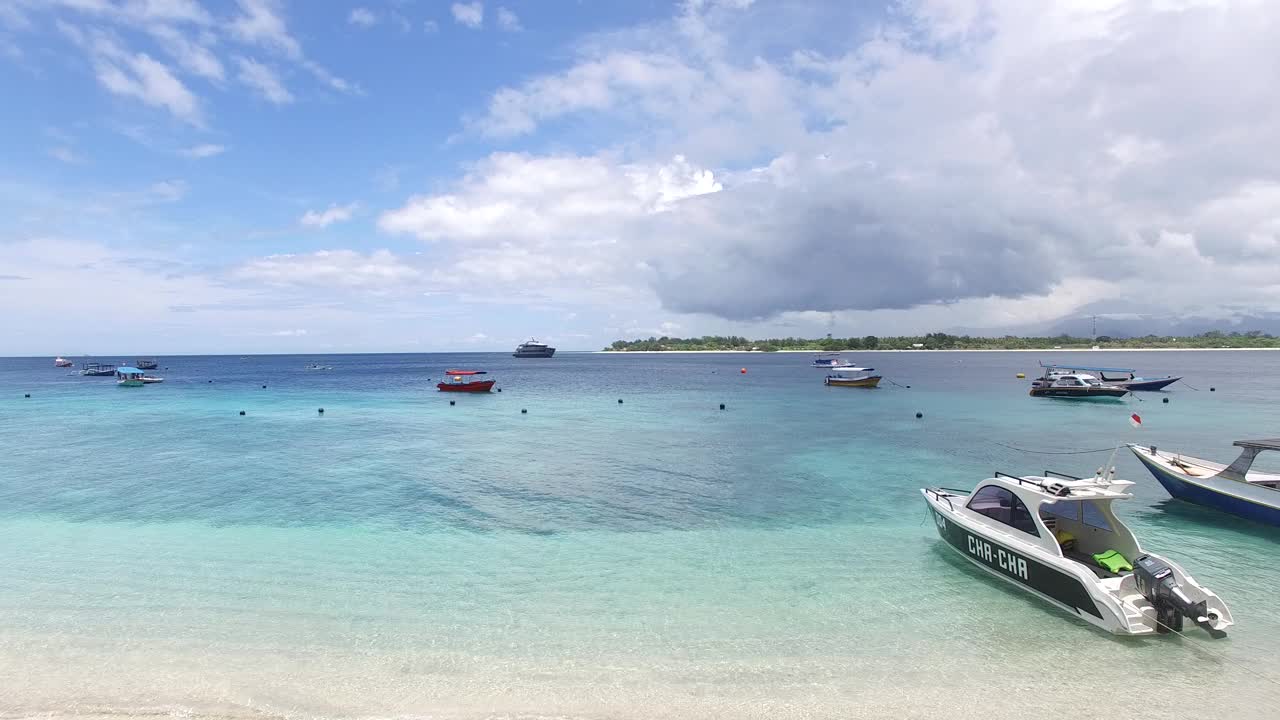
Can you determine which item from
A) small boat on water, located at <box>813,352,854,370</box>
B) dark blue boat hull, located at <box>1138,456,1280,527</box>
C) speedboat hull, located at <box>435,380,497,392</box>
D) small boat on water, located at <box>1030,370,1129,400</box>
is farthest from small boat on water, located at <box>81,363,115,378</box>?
small boat on water, located at <box>1030,370,1129,400</box>

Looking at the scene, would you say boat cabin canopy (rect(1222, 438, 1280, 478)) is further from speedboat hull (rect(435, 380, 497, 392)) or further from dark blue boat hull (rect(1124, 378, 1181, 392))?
speedboat hull (rect(435, 380, 497, 392))

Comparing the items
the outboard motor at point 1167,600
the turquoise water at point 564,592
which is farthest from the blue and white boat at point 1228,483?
the outboard motor at point 1167,600

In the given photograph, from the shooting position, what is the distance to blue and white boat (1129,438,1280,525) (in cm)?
1780

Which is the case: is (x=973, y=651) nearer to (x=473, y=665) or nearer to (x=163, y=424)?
(x=473, y=665)

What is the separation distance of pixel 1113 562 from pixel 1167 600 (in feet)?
4.04

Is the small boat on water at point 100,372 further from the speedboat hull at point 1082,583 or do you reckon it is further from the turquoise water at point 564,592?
the speedboat hull at point 1082,583

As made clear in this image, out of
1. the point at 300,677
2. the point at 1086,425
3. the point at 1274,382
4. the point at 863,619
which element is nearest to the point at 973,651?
the point at 863,619

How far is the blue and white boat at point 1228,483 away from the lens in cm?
1780

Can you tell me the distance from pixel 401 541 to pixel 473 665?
8.53 m

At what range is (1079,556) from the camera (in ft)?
41.8

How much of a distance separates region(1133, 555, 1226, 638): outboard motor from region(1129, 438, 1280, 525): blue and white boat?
9218 mm

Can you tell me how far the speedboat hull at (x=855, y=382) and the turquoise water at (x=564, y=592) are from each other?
42.1m

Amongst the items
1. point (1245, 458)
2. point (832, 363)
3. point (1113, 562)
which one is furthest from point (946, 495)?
point (832, 363)

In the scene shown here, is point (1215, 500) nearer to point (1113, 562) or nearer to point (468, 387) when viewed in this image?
point (1113, 562)
